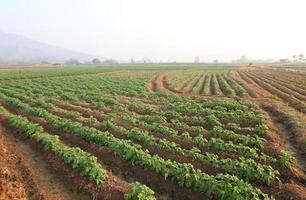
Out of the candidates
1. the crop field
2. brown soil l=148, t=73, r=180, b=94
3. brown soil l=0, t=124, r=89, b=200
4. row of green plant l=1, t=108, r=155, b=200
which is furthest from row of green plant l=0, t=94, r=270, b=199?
brown soil l=148, t=73, r=180, b=94

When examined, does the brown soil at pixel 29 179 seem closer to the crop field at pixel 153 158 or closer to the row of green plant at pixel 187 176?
the crop field at pixel 153 158

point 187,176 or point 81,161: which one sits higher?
point 81,161

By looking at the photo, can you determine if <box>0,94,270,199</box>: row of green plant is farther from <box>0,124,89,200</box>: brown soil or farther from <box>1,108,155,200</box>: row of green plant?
<box>0,124,89,200</box>: brown soil

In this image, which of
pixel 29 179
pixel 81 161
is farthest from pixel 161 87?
pixel 29 179

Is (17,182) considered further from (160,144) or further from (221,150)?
(221,150)

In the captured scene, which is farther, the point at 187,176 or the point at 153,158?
the point at 153,158

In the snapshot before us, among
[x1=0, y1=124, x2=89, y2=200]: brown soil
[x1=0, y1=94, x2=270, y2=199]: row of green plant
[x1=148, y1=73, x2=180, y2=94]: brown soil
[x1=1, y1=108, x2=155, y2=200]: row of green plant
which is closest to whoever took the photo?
[x1=1, y1=108, x2=155, y2=200]: row of green plant

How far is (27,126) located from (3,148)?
2.07m

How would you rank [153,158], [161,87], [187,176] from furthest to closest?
[161,87]
[153,158]
[187,176]

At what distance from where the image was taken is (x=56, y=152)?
38.4 ft

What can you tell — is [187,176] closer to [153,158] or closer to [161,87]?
[153,158]

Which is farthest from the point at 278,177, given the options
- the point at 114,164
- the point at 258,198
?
the point at 114,164

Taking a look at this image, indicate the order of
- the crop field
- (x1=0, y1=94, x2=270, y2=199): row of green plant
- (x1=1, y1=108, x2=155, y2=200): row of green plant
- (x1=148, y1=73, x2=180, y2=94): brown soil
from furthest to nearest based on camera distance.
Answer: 1. (x1=148, y1=73, x2=180, y2=94): brown soil
2. the crop field
3. (x1=0, y1=94, x2=270, y2=199): row of green plant
4. (x1=1, y1=108, x2=155, y2=200): row of green plant

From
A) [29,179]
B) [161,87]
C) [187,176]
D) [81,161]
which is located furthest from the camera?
[161,87]
